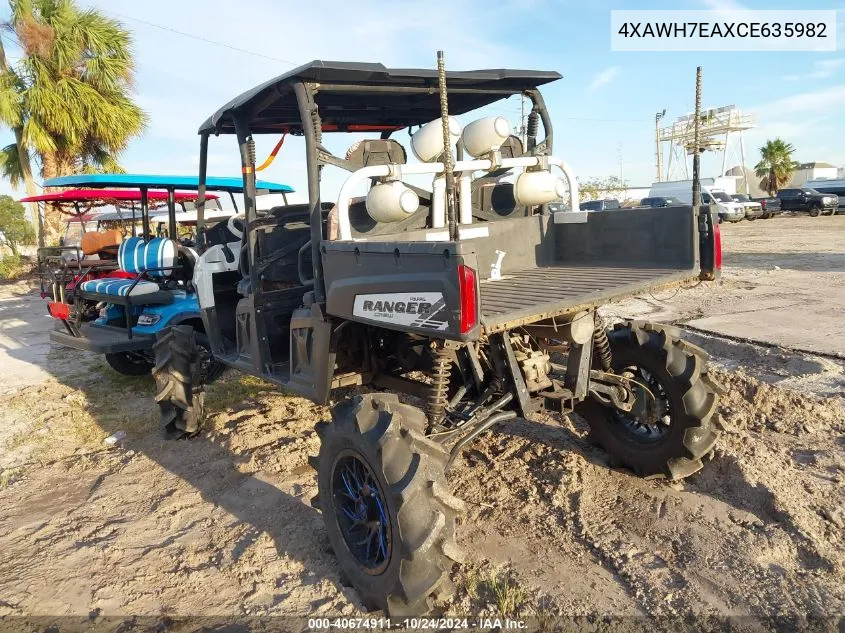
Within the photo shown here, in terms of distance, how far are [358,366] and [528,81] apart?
Answer: 2209 millimetres

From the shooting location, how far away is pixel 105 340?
6.34 meters

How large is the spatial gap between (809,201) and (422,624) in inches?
1345

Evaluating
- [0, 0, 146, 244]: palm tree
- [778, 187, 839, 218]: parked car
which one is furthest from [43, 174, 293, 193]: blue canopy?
[778, 187, 839, 218]: parked car

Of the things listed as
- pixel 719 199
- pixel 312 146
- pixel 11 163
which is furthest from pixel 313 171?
pixel 719 199

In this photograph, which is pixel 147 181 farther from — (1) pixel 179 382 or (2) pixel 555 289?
(2) pixel 555 289

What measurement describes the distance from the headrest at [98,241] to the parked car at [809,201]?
31.6 meters

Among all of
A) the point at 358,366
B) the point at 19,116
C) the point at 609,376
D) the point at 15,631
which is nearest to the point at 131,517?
the point at 15,631

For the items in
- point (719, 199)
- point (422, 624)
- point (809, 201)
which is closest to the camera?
point (422, 624)

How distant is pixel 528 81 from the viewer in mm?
4145

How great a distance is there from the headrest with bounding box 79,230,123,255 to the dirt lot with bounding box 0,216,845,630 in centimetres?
341

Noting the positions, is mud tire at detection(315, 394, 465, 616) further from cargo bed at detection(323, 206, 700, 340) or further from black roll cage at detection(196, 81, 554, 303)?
black roll cage at detection(196, 81, 554, 303)

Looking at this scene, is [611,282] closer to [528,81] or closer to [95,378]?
[528,81]

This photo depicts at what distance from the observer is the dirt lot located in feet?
9.98

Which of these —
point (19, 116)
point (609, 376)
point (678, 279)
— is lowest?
point (609, 376)
